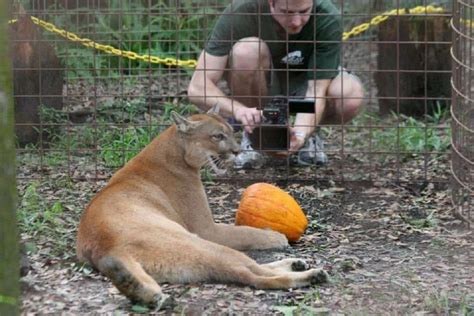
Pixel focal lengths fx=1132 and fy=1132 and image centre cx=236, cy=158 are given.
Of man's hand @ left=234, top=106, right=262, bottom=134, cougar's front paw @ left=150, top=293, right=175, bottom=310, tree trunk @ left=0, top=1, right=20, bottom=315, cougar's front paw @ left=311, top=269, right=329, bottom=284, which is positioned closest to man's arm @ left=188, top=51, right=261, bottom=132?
man's hand @ left=234, top=106, right=262, bottom=134

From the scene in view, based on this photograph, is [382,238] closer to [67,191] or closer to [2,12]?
[67,191]

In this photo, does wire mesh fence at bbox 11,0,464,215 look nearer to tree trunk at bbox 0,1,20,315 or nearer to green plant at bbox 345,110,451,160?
green plant at bbox 345,110,451,160

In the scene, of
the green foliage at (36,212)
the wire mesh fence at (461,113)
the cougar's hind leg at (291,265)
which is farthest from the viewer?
the wire mesh fence at (461,113)

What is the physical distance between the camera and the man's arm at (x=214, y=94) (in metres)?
7.34

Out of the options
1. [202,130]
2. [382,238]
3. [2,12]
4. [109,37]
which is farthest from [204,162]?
[109,37]

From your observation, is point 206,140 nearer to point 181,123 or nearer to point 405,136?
point 181,123

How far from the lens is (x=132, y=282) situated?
4.57 metres

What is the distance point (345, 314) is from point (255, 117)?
112 inches

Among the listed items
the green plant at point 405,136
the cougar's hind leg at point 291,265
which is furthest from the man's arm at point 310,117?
the cougar's hind leg at point 291,265

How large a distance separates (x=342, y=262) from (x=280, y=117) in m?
2.04

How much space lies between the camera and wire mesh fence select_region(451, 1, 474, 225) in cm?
641

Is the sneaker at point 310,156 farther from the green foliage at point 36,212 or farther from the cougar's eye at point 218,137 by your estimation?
the green foliage at point 36,212

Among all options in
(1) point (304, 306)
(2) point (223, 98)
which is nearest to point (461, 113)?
(2) point (223, 98)

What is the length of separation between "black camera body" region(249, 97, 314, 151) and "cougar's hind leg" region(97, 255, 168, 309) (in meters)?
2.73
